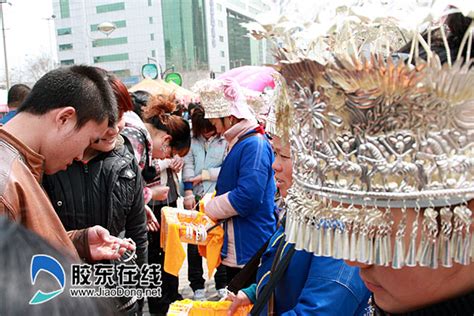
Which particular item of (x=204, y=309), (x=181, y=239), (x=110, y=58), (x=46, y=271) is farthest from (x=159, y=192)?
(x=110, y=58)

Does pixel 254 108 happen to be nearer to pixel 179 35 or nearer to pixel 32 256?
pixel 32 256

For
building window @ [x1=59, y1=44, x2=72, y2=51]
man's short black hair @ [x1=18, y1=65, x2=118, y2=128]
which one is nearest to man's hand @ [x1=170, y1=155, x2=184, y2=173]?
man's short black hair @ [x1=18, y1=65, x2=118, y2=128]

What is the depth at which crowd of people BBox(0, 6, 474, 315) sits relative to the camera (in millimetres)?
729

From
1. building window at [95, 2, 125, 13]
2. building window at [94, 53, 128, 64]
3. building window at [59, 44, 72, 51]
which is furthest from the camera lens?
building window at [59, 44, 72, 51]

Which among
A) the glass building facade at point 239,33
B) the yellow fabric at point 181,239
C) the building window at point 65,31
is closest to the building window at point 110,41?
the building window at point 65,31

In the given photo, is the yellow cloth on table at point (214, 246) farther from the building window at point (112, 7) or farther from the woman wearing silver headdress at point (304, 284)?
the building window at point (112, 7)

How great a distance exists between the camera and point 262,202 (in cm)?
303

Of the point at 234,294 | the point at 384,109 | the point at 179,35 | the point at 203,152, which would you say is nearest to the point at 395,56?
the point at 384,109

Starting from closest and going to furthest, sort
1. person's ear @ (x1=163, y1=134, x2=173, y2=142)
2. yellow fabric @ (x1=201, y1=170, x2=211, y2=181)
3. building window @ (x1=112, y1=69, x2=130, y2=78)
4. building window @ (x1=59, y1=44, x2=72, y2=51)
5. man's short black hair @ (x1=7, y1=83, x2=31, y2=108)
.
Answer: person's ear @ (x1=163, y1=134, x2=173, y2=142) → yellow fabric @ (x1=201, y1=170, x2=211, y2=181) → man's short black hair @ (x1=7, y1=83, x2=31, y2=108) → building window @ (x1=112, y1=69, x2=130, y2=78) → building window @ (x1=59, y1=44, x2=72, y2=51)

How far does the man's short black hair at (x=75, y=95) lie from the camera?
1737 mm

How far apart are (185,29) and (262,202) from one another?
50.7 meters

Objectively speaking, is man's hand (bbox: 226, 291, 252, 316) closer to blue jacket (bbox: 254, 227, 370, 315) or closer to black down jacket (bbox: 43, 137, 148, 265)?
blue jacket (bbox: 254, 227, 370, 315)

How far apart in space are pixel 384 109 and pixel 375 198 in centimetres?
16

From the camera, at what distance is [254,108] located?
12.3ft
